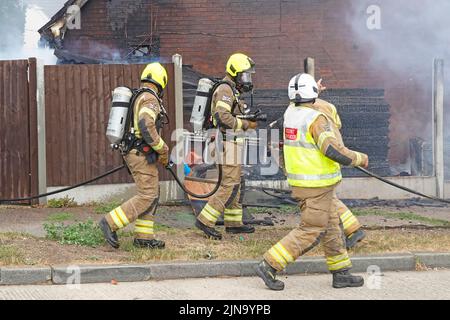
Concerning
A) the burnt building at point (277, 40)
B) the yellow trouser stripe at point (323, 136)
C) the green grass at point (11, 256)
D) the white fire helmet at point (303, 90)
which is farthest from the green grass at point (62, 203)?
the yellow trouser stripe at point (323, 136)

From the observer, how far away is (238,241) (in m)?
8.61

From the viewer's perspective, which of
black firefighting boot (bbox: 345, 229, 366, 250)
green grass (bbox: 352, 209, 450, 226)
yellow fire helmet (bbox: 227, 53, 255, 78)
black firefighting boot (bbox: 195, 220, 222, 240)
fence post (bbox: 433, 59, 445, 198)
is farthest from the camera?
fence post (bbox: 433, 59, 445, 198)

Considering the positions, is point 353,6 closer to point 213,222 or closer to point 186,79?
point 186,79

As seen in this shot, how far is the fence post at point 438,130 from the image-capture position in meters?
12.3

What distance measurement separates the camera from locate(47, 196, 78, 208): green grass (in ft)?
36.0

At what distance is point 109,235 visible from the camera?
800 cm

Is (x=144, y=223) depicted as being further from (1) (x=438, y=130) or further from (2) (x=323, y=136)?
(1) (x=438, y=130)

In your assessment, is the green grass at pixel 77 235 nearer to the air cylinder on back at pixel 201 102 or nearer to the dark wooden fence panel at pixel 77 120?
the air cylinder on back at pixel 201 102

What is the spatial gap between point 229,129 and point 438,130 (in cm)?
471

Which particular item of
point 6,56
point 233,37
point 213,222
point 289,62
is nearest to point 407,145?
point 289,62

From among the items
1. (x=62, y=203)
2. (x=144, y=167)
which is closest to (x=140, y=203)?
(x=144, y=167)

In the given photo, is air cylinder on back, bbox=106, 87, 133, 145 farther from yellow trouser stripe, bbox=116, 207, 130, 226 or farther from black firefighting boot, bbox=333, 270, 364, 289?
black firefighting boot, bbox=333, 270, 364, 289

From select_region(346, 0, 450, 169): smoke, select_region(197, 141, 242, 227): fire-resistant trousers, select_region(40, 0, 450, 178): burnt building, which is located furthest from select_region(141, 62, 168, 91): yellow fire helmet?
select_region(346, 0, 450, 169): smoke

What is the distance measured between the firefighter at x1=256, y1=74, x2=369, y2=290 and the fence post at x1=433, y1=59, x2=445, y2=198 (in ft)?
18.8
